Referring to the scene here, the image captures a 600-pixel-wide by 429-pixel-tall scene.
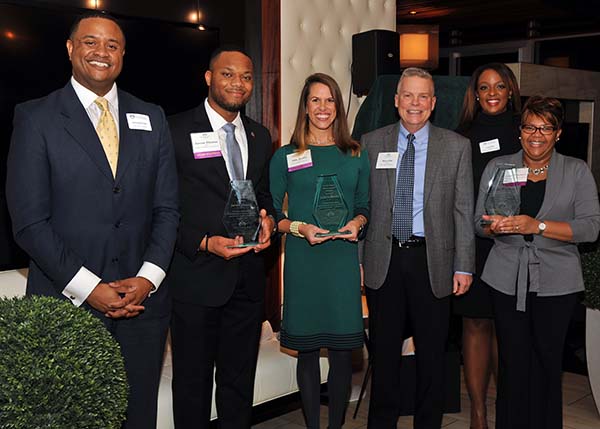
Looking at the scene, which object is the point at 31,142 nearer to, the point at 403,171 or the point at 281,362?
the point at 403,171

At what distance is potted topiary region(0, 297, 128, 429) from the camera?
1.47 metres

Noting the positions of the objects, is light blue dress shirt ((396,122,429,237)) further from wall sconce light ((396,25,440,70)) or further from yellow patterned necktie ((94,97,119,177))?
wall sconce light ((396,25,440,70))

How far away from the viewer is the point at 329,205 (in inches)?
113

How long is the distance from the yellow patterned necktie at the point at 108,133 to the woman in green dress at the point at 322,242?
85 centimetres

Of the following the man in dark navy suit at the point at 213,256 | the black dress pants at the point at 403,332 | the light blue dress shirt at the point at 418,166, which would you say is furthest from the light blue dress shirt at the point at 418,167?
the man in dark navy suit at the point at 213,256

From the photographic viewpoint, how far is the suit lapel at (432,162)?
117 inches

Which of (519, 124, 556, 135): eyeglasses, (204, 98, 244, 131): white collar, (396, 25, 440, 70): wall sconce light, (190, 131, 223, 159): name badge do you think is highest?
(396, 25, 440, 70): wall sconce light

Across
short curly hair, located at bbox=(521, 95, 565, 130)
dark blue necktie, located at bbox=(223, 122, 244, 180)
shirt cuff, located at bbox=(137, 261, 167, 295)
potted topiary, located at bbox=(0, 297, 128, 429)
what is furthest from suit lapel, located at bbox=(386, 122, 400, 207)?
potted topiary, located at bbox=(0, 297, 128, 429)

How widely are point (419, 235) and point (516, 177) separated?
18.9 inches

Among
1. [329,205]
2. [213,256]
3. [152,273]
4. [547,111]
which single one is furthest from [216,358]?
[547,111]

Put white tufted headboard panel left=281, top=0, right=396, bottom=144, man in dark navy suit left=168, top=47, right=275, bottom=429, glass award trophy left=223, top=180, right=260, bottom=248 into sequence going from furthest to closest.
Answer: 1. white tufted headboard panel left=281, top=0, right=396, bottom=144
2. man in dark navy suit left=168, top=47, right=275, bottom=429
3. glass award trophy left=223, top=180, right=260, bottom=248

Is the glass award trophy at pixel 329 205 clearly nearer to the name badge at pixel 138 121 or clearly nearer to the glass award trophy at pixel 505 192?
the glass award trophy at pixel 505 192

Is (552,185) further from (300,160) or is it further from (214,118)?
(214,118)

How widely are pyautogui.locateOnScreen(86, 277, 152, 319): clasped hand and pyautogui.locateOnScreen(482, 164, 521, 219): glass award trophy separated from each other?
4.81 ft
